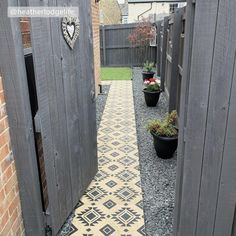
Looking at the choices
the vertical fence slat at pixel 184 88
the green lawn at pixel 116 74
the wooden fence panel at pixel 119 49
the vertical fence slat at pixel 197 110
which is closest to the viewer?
the vertical fence slat at pixel 197 110

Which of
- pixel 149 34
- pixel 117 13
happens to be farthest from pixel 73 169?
pixel 117 13

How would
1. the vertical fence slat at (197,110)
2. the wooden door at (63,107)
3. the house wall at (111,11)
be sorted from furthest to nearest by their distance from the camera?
the house wall at (111,11) < the wooden door at (63,107) < the vertical fence slat at (197,110)

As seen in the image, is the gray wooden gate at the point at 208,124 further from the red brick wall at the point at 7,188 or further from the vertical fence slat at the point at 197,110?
the red brick wall at the point at 7,188

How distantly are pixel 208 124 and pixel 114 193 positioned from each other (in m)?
1.86

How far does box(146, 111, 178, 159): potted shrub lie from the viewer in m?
3.77

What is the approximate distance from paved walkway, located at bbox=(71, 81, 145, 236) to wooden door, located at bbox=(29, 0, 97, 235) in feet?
0.59

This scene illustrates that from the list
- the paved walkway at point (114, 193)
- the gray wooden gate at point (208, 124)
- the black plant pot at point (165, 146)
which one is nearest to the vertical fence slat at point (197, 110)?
the gray wooden gate at point (208, 124)

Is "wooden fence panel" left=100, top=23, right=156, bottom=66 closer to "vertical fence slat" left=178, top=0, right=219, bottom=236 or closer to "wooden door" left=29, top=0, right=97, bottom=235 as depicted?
"wooden door" left=29, top=0, right=97, bottom=235

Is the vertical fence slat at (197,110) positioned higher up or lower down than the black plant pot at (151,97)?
higher up

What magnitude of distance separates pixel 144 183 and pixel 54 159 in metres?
1.49

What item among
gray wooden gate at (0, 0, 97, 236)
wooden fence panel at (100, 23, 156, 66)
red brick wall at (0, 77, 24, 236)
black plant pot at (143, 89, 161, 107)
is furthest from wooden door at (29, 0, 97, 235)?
wooden fence panel at (100, 23, 156, 66)

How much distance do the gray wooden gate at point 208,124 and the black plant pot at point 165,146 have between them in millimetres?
1730

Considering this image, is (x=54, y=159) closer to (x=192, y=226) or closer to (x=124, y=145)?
(x=192, y=226)

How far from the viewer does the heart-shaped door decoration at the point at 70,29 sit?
2.26 m
